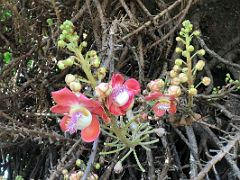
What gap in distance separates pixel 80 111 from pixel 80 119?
13 millimetres

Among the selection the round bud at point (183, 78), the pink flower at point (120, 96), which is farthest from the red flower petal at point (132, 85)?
the round bud at point (183, 78)

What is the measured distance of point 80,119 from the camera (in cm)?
65

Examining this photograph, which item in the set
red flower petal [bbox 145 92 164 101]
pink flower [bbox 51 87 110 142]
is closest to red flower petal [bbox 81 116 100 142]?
pink flower [bbox 51 87 110 142]

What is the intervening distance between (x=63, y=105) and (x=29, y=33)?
39 cm

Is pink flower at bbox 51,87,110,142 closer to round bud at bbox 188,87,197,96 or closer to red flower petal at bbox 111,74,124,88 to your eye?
red flower petal at bbox 111,74,124,88

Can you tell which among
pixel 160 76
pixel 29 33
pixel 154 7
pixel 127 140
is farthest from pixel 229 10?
pixel 127 140

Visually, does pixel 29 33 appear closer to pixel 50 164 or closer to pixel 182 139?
pixel 50 164

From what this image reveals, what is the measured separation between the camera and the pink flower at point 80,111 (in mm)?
644

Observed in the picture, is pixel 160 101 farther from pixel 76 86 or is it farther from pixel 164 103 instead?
pixel 76 86

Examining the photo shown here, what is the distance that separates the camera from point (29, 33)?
1.01 metres

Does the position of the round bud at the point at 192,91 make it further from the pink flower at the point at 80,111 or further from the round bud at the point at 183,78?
the pink flower at the point at 80,111

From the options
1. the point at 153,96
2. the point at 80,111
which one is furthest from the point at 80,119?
the point at 153,96

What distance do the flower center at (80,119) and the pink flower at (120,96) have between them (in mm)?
31

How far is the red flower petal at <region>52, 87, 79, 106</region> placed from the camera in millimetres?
645
